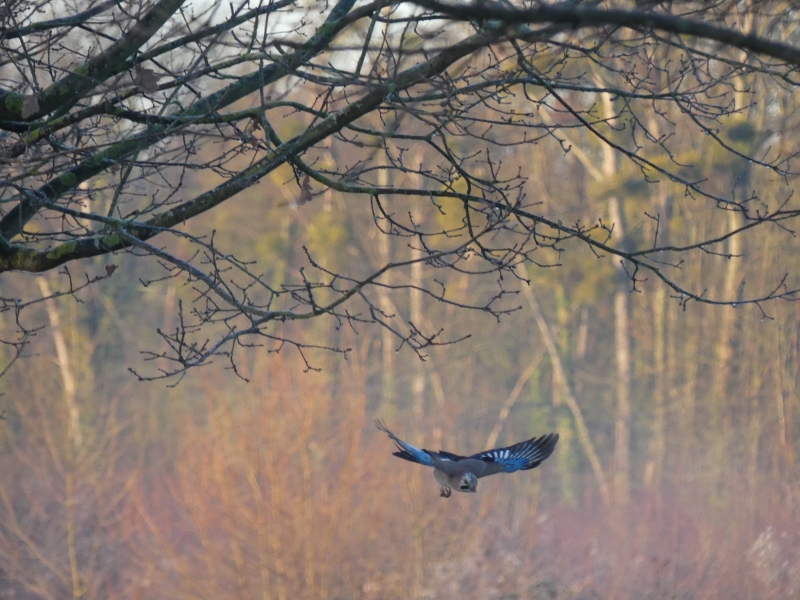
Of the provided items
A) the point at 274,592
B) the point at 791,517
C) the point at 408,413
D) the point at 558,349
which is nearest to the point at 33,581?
the point at 274,592

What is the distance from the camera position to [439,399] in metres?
21.1

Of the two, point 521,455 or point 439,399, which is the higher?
point 439,399

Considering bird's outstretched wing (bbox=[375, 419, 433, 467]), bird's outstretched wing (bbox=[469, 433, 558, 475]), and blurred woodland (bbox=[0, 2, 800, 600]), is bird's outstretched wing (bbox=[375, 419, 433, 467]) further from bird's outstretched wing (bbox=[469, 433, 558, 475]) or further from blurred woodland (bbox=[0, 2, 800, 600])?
blurred woodland (bbox=[0, 2, 800, 600])

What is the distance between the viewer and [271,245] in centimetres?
2223

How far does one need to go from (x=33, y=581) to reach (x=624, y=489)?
39.6 ft

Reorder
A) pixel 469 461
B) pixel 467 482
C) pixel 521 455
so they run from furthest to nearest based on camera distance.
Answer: pixel 521 455 → pixel 469 461 → pixel 467 482

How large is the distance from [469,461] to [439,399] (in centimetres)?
1772

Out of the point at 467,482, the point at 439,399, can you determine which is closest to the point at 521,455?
the point at 467,482

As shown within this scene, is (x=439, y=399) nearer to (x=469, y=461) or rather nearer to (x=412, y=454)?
(x=469, y=461)

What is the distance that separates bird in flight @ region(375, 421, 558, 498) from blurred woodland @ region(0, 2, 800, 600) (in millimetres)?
740

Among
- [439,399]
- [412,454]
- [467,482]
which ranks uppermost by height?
[439,399]

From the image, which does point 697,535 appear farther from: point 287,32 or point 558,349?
point 287,32

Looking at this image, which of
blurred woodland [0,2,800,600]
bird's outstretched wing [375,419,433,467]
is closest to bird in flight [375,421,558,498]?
bird's outstretched wing [375,419,433,467]

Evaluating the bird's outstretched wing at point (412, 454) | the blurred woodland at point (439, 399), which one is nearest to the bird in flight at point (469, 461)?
the bird's outstretched wing at point (412, 454)
